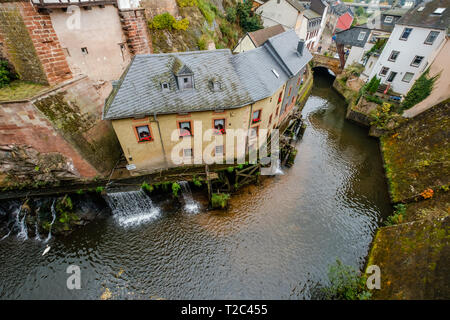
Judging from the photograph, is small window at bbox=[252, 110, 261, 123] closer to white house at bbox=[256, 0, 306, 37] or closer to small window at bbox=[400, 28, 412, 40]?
small window at bbox=[400, 28, 412, 40]

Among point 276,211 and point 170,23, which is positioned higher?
point 170,23

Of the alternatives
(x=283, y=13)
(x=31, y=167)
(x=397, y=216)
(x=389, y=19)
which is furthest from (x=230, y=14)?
(x=397, y=216)

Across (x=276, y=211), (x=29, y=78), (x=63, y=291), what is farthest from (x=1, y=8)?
(x=276, y=211)

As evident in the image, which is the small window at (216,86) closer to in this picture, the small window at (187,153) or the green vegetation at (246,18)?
the small window at (187,153)

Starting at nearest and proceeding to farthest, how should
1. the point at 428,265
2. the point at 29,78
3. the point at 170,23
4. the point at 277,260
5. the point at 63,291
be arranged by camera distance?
1. the point at 428,265
2. the point at 63,291
3. the point at 277,260
4. the point at 29,78
5. the point at 170,23

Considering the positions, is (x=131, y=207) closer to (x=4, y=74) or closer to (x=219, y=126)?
(x=219, y=126)

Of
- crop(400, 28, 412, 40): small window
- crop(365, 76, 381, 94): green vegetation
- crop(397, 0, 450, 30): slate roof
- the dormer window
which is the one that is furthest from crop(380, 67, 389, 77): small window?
the dormer window

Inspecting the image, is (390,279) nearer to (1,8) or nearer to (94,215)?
(94,215)
